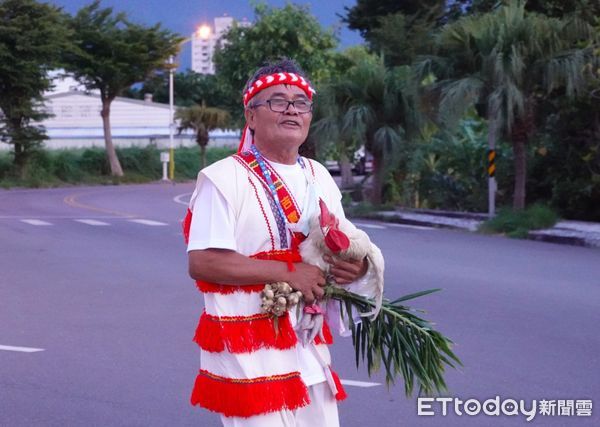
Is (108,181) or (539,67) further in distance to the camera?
(108,181)

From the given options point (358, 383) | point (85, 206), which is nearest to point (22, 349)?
point (358, 383)

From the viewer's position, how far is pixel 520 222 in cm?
1864

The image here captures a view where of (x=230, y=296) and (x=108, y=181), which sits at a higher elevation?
(x=230, y=296)

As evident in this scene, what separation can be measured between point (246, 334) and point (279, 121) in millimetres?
781

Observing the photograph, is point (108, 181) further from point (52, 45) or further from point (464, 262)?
point (464, 262)

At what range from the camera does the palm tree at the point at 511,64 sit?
18688mm

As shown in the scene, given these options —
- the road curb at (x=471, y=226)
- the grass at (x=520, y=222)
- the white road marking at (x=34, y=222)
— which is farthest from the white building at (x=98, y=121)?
the grass at (x=520, y=222)

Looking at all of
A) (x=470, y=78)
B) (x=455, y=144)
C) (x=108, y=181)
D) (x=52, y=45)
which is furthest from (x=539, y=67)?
(x=108, y=181)

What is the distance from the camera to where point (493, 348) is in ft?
26.3

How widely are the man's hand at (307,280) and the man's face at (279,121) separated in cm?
48

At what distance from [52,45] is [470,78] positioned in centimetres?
2579

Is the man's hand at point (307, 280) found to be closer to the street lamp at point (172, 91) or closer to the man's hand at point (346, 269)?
the man's hand at point (346, 269)

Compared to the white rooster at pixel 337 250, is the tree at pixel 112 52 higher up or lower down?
higher up

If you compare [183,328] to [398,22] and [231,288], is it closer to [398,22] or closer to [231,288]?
[231,288]
